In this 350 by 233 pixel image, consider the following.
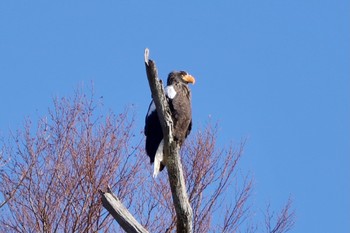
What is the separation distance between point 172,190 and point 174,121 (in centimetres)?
127

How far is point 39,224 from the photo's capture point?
8.67m

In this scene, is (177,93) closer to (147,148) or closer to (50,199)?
(147,148)

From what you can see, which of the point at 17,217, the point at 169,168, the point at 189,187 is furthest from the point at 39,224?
the point at 169,168

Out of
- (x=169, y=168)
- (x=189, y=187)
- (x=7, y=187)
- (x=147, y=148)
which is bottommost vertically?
(x=169, y=168)

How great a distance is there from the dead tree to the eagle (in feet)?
2.86

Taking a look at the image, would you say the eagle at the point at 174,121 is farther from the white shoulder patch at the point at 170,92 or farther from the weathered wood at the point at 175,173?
the weathered wood at the point at 175,173

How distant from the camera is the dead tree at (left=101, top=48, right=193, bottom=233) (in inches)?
215

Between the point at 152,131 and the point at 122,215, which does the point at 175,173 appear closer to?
the point at 122,215

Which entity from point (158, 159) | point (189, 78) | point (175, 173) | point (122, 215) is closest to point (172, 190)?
point (175, 173)

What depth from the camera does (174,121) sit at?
680 cm

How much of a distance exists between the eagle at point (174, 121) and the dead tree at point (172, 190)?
2.86 ft

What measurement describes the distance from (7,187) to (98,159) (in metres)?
0.85

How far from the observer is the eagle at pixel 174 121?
6602 millimetres

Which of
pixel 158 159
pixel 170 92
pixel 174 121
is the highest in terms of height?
pixel 170 92
